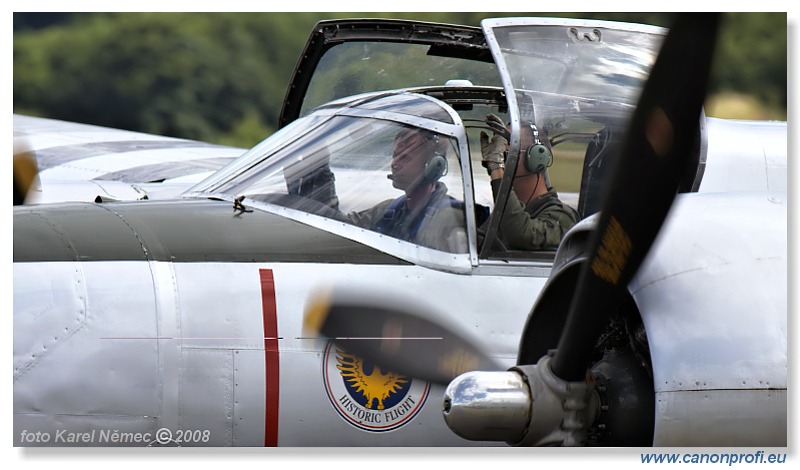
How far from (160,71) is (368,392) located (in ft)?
118

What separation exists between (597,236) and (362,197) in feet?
6.57

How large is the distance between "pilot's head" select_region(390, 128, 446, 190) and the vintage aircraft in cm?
2

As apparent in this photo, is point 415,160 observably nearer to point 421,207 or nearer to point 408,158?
point 408,158

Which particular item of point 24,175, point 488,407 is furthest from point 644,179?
point 24,175

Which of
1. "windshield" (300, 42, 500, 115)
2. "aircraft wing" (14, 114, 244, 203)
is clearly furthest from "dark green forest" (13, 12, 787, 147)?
"windshield" (300, 42, 500, 115)

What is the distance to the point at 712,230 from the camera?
3.41 m

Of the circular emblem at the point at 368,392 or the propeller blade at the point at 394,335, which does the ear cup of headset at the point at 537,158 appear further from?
the circular emblem at the point at 368,392

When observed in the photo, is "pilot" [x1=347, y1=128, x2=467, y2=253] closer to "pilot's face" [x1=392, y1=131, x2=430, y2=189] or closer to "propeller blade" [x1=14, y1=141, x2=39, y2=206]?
"pilot's face" [x1=392, y1=131, x2=430, y2=189]

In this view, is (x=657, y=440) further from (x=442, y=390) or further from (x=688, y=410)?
(x=442, y=390)

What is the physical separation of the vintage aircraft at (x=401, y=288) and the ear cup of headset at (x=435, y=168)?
17 mm

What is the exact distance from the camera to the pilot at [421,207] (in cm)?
478

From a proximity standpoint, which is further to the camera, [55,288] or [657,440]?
[55,288]

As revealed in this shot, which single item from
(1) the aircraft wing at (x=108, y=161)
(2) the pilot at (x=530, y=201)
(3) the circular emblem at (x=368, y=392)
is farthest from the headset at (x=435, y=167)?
(1) the aircraft wing at (x=108, y=161)
